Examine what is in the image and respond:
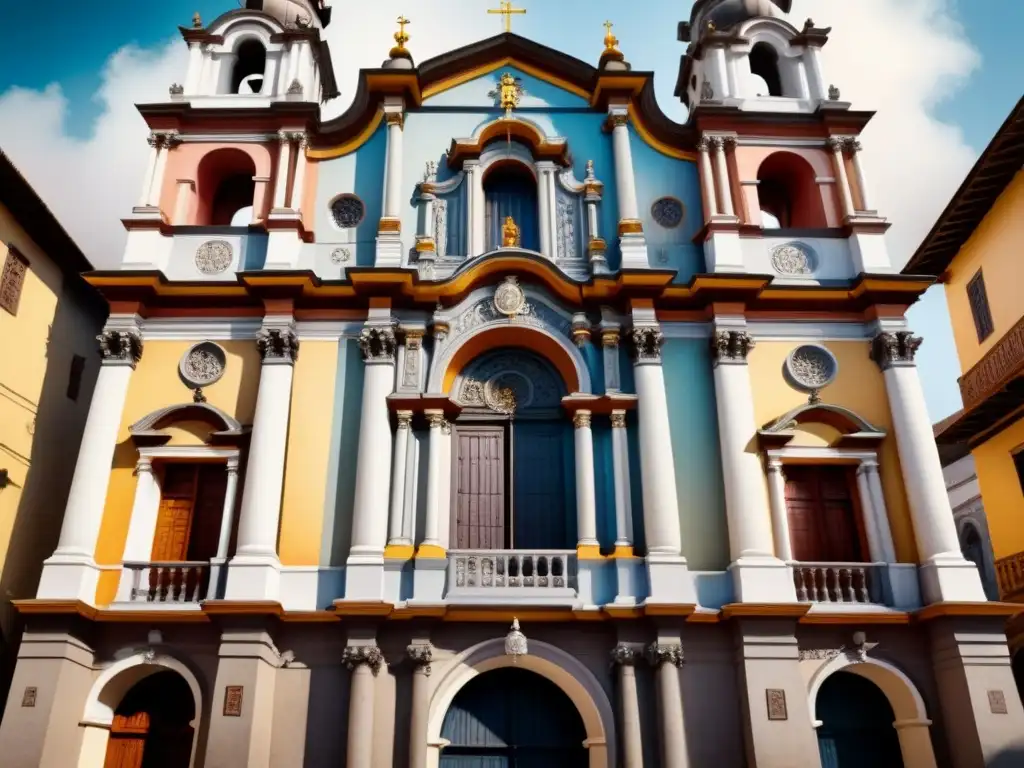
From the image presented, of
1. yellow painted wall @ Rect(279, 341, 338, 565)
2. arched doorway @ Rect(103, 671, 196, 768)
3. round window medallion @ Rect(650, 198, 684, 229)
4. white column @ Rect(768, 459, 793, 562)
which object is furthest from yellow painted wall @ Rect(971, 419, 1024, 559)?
arched doorway @ Rect(103, 671, 196, 768)

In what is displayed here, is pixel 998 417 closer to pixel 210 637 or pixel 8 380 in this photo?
pixel 210 637

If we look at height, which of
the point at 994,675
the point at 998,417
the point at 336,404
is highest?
the point at 998,417

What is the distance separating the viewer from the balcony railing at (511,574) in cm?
1465

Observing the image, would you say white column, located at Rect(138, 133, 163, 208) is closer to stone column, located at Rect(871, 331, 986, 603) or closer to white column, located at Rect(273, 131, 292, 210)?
white column, located at Rect(273, 131, 292, 210)

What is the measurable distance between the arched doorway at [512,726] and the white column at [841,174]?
11.1 m

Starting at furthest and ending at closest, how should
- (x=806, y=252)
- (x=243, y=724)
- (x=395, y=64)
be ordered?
1. (x=395, y=64)
2. (x=806, y=252)
3. (x=243, y=724)

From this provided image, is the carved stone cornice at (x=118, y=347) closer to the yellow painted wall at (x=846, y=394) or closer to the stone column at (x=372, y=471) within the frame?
the stone column at (x=372, y=471)

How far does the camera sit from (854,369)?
55.1 ft

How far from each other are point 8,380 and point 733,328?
1357 centimetres

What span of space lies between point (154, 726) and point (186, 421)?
5.27m

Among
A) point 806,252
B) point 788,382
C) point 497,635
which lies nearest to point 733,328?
point 788,382

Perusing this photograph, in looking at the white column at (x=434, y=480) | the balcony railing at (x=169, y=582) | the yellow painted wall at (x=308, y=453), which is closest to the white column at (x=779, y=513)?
the white column at (x=434, y=480)

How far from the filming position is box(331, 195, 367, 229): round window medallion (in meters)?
18.2

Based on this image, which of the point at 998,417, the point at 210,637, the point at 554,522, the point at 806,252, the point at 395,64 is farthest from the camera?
A: the point at 998,417
